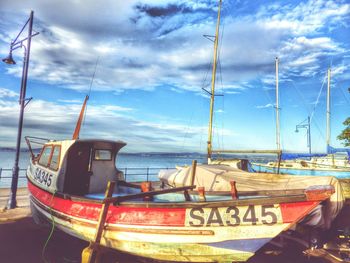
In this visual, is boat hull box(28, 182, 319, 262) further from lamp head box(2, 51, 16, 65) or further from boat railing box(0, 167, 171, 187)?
lamp head box(2, 51, 16, 65)

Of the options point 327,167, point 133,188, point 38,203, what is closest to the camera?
point 38,203

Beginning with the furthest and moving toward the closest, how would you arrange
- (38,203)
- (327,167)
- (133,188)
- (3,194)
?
1. (327,167)
2. (3,194)
3. (133,188)
4. (38,203)

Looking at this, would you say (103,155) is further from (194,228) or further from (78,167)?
(194,228)

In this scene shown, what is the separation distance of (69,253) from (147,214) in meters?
2.82

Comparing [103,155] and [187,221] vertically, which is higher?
[103,155]

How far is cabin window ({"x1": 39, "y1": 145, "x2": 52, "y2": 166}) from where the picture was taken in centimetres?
929

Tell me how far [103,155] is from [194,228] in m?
4.85

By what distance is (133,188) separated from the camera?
373 inches

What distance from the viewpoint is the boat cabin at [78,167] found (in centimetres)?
817

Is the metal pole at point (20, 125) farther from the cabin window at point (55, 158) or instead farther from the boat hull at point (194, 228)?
the boat hull at point (194, 228)

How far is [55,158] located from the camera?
28.7 feet

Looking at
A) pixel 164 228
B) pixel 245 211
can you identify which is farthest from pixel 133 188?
pixel 245 211

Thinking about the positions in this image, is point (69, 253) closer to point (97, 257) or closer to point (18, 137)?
point (97, 257)

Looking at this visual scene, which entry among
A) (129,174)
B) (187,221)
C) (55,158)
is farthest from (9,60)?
(187,221)
